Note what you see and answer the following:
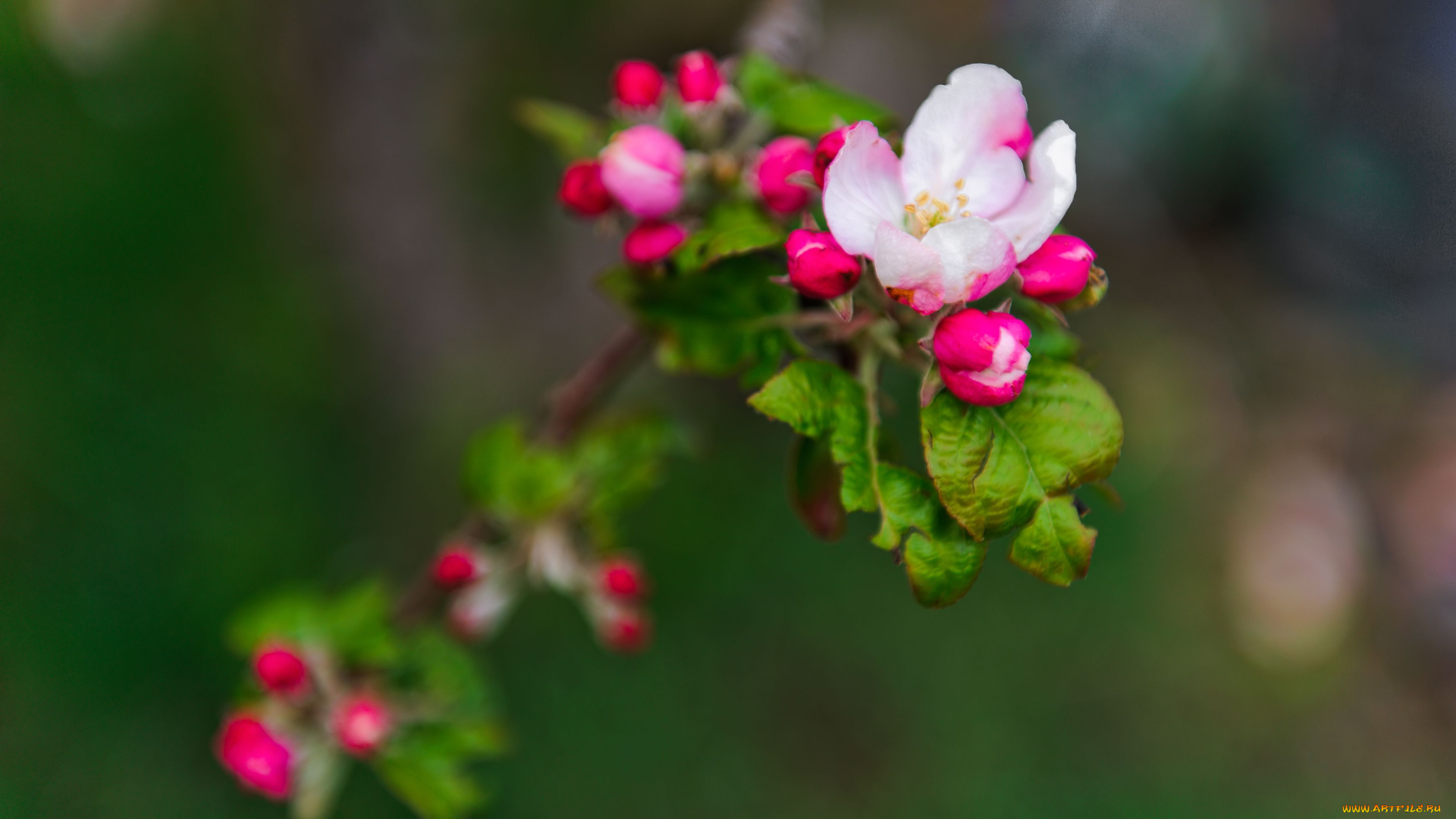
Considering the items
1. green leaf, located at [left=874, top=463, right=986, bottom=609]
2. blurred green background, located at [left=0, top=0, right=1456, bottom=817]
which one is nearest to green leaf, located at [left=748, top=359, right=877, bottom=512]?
green leaf, located at [left=874, top=463, right=986, bottom=609]

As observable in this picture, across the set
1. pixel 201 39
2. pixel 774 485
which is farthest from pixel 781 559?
pixel 201 39

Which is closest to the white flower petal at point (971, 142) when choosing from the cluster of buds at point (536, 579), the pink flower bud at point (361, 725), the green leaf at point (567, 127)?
the green leaf at point (567, 127)

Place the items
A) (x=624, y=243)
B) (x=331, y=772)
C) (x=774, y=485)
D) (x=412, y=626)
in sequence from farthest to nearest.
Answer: (x=774, y=485), (x=412, y=626), (x=331, y=772), (x=624, y=243)

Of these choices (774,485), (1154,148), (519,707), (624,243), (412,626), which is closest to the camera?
(624,243)

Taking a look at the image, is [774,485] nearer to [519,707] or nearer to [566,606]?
[566,606]

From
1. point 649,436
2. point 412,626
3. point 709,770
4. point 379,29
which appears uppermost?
point 379,29

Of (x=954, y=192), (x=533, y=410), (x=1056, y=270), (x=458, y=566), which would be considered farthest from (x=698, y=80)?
(x=533, y=410)

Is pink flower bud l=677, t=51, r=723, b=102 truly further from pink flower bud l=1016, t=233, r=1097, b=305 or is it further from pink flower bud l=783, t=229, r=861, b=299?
pink flower bud l=1016, t=233, r=1097, b=305
